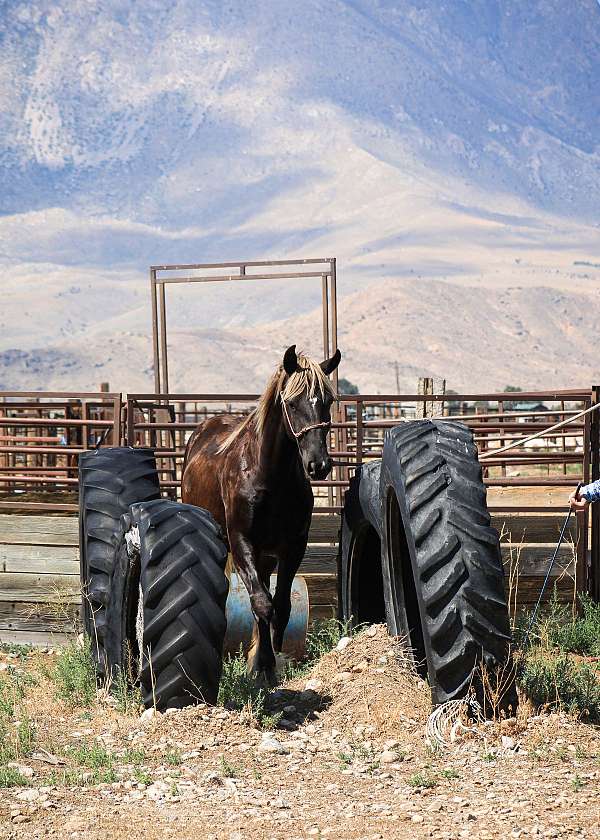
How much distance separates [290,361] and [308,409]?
31 cm

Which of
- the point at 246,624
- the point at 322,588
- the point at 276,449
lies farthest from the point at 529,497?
the point at 276,449

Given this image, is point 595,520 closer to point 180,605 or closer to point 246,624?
point 246,624

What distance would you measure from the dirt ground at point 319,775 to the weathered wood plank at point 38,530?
3.43m

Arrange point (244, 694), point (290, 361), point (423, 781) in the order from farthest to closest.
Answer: point (290, 361) → point (244, 694) → point (423, 781)

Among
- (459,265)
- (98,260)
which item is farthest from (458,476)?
(98,260)

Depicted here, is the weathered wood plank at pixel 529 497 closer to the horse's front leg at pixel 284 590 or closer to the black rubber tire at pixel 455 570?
the horse's front leg at pixel 284 590

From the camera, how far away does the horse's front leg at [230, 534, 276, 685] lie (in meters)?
6.75

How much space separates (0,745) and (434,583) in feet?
6.70

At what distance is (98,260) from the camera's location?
192000mm

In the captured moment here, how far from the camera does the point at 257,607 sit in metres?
6.98

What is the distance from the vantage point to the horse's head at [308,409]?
6754 mm

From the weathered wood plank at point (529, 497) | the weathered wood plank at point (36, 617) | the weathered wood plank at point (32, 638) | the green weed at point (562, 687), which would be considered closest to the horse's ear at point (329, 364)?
the green weed at point (562, 687)

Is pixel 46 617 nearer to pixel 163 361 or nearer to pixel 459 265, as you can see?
pixel 163 361

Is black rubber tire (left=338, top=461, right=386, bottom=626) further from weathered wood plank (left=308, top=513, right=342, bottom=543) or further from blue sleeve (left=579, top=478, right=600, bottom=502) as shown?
blue sleeve (left=579, top=478, right=600, bottom=502)
